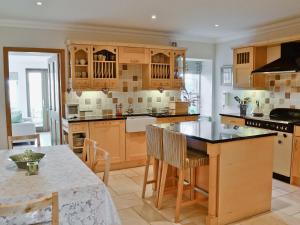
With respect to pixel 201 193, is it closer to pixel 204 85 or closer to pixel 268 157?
pixel 268 157

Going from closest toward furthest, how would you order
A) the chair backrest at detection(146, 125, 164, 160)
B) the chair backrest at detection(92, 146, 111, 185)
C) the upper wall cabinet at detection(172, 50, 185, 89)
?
1. the chair backrest at detection(92, 146, 111, 185)
2. the chair backrest at detection(146, 125, 164, 160)
3. the upper wall cabinet at detection(172, 50, 185, 89)

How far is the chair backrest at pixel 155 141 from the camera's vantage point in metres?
3.28

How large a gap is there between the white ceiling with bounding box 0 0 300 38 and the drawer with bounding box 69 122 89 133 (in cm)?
172

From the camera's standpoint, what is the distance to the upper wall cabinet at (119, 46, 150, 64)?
5102 millimetres

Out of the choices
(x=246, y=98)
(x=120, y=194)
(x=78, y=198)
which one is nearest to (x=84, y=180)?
(x=78, y=198)

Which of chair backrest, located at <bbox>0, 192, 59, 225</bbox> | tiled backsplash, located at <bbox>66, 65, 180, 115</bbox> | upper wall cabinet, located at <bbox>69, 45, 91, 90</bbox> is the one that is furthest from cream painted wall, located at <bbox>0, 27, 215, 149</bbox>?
chair backrest, located at <bbox>0, 192, 59, 225</bbox>

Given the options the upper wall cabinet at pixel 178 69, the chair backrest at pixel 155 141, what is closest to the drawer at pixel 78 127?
the chair backrest at pixel 155 141

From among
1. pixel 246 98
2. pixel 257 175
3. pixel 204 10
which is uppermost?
pixel 204 10

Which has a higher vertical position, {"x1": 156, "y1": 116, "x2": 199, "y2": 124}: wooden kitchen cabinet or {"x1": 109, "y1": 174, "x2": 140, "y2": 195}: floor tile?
{"x1": 156, "y1": 116, "x2": 199, "y2": 124}: wooden kitchen cabinet

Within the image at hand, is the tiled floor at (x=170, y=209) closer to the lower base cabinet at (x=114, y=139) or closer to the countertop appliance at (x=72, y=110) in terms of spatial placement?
the lower base cabinet at (x=114, y=139)

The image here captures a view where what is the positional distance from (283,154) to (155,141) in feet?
7.10

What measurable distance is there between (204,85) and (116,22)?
9.78 feet

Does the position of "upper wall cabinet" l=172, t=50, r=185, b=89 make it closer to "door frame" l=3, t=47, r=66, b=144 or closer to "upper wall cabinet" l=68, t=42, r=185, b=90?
"upper wall cabinet" l=68, t=42, r=185, b=90

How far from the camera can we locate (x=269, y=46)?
516cm
